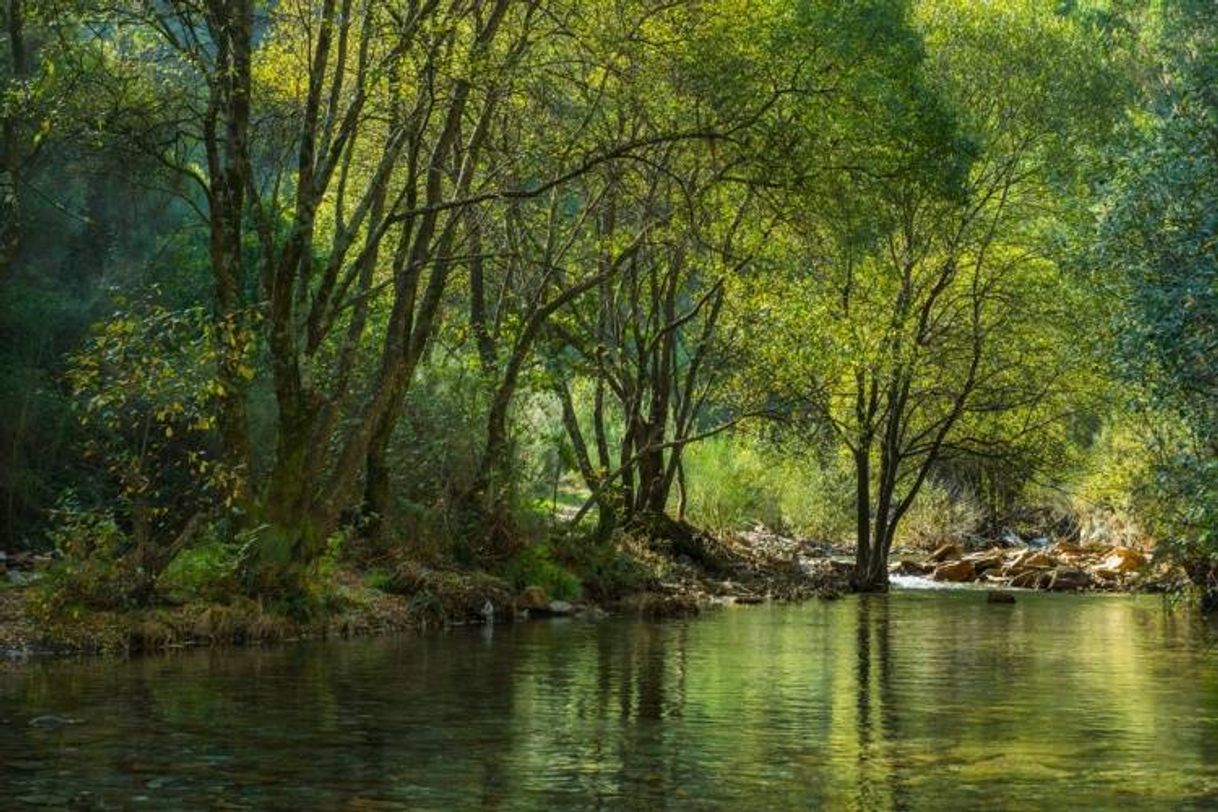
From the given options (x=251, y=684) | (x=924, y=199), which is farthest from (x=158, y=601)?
(x=924, y=199)

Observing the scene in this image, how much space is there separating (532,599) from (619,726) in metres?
11.5

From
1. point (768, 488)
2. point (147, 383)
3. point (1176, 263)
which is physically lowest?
point (147, 383)

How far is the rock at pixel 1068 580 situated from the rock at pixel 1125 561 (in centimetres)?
81

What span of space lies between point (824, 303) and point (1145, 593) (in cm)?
921

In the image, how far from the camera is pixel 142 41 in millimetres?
23312

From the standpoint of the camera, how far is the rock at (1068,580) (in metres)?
35.5

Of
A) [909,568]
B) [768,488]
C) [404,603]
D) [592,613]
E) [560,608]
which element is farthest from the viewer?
[768,488]

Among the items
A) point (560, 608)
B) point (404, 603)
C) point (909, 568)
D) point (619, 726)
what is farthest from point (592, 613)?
point (909, 568)

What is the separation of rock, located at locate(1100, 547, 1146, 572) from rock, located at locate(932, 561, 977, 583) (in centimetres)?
A: 303

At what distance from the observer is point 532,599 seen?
2523 cm

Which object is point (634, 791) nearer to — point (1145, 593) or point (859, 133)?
point (859, 133)

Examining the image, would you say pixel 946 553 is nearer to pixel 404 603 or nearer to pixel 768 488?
pixel 768 488

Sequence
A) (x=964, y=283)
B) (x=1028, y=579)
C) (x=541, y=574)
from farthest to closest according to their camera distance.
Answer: (x=1028, y=579) → (x=964, y=283) → (x=541, y=574)

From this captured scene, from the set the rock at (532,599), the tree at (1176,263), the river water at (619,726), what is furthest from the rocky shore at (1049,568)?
the rock at (532,599)
